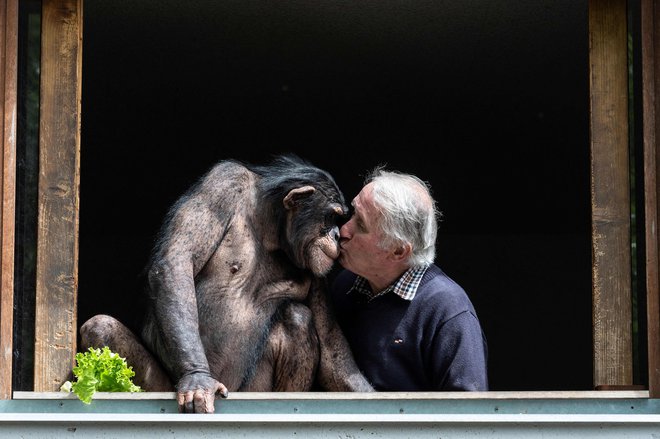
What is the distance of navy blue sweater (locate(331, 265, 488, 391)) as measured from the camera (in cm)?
492

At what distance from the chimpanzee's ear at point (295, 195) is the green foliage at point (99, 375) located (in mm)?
868

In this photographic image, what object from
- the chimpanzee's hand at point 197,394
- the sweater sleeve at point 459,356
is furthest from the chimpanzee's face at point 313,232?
the chimpanzee's hand at point 197,394

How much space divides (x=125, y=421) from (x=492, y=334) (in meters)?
5.71

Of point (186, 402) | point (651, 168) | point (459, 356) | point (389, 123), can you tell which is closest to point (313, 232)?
point (459, 356)

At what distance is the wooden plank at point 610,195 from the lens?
460 cm

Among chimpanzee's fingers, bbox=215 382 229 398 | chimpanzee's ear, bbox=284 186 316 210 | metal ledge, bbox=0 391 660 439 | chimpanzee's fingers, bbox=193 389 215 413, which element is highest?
chimpanzee's ear, bbox=284 186 316 210

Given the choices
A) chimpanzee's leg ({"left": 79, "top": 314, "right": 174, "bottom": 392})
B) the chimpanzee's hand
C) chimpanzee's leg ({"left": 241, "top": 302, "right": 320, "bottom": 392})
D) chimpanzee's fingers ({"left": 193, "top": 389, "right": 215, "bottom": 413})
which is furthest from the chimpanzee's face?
chimpanzee's fingers ({"left": 193, "top": 389, "right": 215, "bottom": 413})

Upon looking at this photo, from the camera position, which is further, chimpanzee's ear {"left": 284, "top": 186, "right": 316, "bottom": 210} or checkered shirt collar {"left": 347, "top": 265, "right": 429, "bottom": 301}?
checkered shirt collar {"left": 347, "top": 265, "right": 429, "bottom": 301}

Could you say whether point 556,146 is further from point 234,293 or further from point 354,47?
point 234,293

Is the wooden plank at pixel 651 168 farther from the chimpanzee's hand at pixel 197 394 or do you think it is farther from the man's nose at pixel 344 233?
the chimpanzee's hand at pixel 197 394

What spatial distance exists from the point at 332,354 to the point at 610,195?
1.09m

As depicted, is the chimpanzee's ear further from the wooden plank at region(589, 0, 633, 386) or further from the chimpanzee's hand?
the wooden plank at region(589, 0, 633, 386)

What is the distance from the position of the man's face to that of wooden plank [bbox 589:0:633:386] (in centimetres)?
84

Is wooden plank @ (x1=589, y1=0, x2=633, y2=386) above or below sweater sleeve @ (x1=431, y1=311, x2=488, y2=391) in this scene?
above
